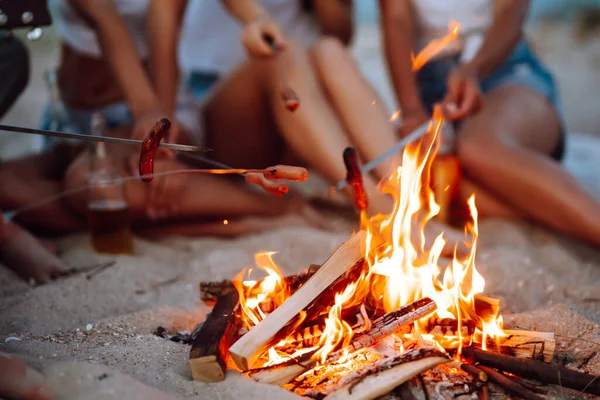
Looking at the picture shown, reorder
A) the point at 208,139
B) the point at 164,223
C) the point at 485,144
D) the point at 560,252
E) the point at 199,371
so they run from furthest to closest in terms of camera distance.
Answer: the point at 208,139, the point at 164,223, the point at 485,144, the point at 560,252, the point at 199,371

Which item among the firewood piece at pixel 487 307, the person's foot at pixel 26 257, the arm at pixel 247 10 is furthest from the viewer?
the arm at pixel 247 10

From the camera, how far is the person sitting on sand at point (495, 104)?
9.34ft

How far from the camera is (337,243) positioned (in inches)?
111

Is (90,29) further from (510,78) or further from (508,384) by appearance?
(508,384)

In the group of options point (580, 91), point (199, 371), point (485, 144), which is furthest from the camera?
point (580, 91)

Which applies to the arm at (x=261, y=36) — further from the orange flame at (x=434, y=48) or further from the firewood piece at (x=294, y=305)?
the firewood piece at (x=294, y=305)

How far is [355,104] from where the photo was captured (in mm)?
2803

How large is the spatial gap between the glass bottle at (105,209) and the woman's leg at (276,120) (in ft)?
2.40

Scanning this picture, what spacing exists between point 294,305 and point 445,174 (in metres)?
1.74

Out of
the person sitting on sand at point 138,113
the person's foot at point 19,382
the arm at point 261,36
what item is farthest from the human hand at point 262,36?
the person's foot at point 19,382

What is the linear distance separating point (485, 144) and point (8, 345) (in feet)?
7.55

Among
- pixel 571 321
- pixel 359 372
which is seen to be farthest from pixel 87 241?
pixel 571 321

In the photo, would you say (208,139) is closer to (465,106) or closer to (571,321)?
(465,106)

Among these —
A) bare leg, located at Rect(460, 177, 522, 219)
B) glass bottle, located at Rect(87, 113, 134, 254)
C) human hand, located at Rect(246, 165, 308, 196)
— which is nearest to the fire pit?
human hand, located at Rect(246, 165, 308, 196)
